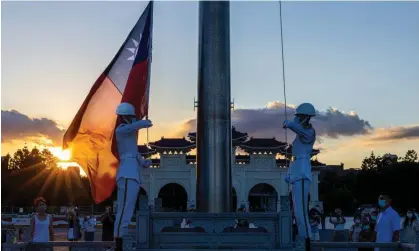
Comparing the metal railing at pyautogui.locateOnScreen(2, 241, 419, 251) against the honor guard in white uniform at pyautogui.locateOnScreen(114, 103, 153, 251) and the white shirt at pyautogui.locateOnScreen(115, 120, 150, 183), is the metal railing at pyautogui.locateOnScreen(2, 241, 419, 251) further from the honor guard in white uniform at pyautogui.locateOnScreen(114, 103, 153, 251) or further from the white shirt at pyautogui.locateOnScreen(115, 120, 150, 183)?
the white shirt at pyautogui.locateOnScreen(115, 120, 150, 183)

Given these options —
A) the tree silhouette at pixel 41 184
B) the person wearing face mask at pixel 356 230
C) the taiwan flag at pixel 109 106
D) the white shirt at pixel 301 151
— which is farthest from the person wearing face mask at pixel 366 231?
the tree silhouette at pixel 41 184

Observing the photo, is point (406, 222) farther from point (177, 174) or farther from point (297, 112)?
point (177, 174)

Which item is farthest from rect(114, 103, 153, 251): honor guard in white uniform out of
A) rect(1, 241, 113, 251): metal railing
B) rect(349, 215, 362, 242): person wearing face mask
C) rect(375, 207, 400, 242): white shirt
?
rect(349, 215, 362, 242): person wearing face mask

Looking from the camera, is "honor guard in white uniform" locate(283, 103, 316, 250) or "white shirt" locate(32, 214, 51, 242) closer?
"honor guard in white uniform" locate(283, 103, 316, 250)

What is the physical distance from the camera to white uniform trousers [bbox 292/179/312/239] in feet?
34.8

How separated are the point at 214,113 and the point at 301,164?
252cm

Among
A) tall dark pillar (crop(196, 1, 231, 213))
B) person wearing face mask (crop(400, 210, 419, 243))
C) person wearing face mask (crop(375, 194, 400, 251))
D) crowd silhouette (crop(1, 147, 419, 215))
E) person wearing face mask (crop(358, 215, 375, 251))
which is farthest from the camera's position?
crowd silhouette (crop(1, 147, 419, 215))

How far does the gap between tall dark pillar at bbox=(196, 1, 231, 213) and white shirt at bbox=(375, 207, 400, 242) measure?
280cm

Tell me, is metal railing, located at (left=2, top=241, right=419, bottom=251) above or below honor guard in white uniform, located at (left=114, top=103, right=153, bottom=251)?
below

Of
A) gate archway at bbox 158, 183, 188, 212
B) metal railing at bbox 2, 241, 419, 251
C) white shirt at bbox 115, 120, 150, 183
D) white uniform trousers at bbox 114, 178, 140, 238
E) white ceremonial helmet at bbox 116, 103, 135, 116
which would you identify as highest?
→ gate archway at bbox 158, 183, 188, 212

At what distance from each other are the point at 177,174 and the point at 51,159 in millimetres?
24632

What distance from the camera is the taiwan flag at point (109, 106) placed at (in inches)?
580

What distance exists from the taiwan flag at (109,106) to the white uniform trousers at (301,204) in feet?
16.8

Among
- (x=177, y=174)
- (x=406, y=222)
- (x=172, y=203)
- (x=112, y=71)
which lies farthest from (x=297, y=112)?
(x=172, y=203)
